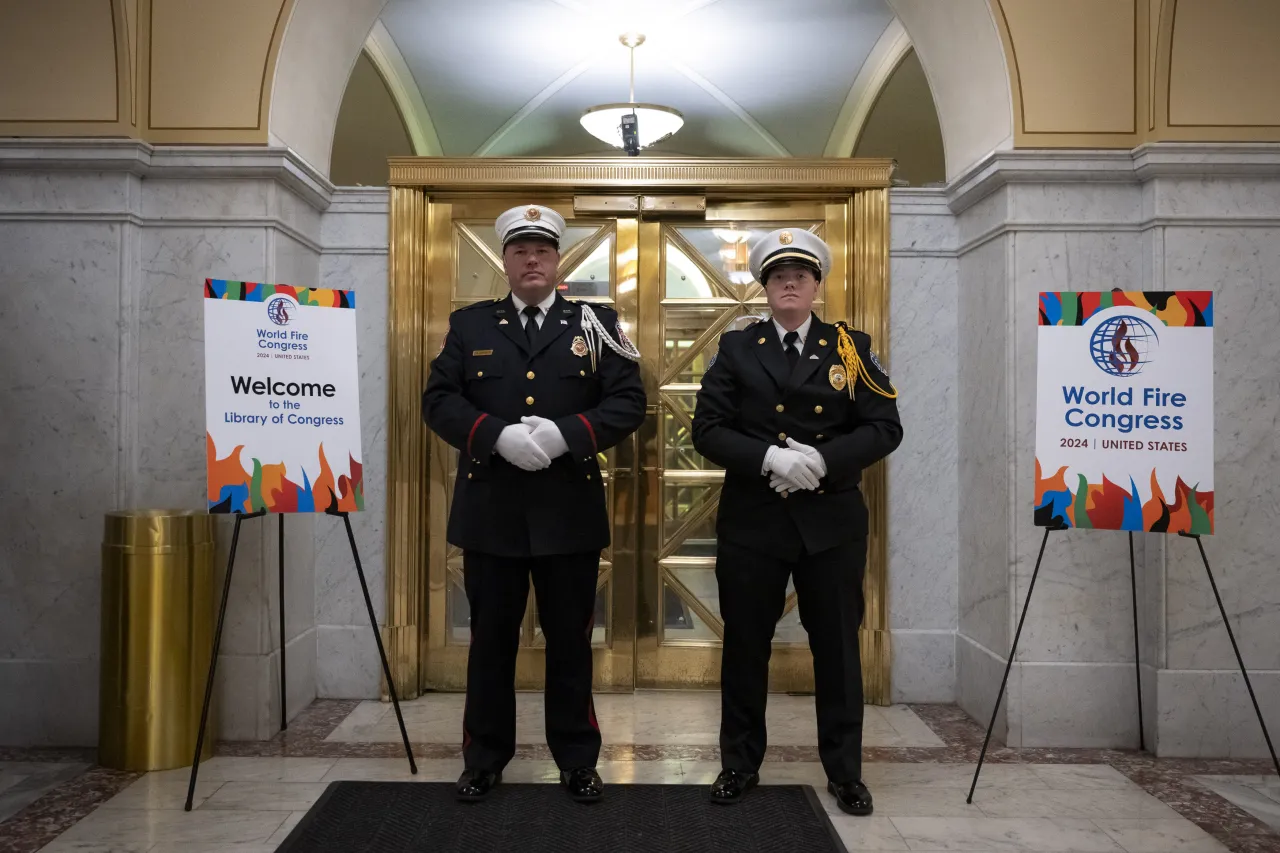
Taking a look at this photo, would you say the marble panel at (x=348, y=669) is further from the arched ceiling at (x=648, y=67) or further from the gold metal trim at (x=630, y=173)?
the arched ceiling at (x=648, y=67)

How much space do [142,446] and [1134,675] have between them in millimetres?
3838

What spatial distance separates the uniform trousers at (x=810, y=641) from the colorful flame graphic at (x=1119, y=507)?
69cm

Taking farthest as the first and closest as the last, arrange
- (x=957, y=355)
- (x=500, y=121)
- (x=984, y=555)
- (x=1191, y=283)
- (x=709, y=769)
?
(x=500, y=121), (x=957, y=355), (x=984, y=555), (x=1191, y=283), (x=709, y=769)

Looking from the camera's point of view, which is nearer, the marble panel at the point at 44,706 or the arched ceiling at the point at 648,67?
the marble panel at the point at 44,706

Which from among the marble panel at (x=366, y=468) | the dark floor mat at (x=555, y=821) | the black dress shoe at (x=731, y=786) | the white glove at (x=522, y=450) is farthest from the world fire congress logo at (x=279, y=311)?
the black dress shoe at (x=731, y=786)

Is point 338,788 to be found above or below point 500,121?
below

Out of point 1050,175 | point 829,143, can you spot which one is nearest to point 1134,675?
point 1050,175

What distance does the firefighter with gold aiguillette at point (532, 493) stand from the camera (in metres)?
2.89

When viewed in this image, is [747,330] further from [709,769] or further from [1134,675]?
[1134,675]

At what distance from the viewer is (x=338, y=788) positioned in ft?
9.88

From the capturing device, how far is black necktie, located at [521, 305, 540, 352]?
3.00m

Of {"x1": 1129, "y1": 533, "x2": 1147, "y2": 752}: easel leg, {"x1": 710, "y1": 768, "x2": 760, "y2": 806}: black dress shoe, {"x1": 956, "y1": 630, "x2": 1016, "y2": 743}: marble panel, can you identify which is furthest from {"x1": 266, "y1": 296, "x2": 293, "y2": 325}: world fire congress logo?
{"x1": 1129, "y1": 533, "x2": 1147, "y2": 752}: easel leg

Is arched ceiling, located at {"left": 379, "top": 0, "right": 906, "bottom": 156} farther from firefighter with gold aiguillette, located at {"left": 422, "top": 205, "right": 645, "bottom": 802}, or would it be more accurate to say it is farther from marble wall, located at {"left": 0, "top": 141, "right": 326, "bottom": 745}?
firefighter with gold aiguillette, located at {"left": 422, "top": 205, "right": 645, "bottom": 802}

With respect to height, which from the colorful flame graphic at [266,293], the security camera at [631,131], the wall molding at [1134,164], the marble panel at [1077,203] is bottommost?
the colorful flame graphic at [266,293]
